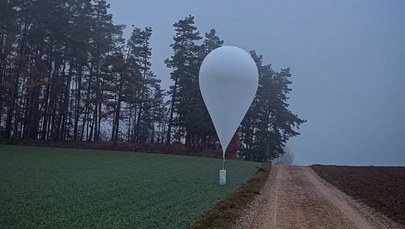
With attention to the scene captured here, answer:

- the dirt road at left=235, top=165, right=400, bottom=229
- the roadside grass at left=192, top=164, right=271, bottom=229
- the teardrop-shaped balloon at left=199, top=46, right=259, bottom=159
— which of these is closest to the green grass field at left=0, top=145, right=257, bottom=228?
the roadside grass at left=192, top=164, right=271, bottom=229

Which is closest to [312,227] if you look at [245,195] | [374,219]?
[374,219]

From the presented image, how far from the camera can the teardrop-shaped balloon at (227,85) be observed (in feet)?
68.5

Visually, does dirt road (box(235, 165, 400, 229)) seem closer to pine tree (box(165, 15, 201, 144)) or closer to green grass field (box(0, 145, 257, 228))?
green grass field (box(0, 145, 257, 228))

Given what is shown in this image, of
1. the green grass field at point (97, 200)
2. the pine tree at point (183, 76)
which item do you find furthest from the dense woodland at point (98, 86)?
the green grass field at point (97, 200)

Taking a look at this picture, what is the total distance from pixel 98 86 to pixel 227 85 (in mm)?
37228

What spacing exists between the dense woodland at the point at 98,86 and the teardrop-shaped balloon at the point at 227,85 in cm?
3073

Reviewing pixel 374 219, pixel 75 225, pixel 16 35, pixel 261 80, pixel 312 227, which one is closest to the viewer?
pixel 75 225

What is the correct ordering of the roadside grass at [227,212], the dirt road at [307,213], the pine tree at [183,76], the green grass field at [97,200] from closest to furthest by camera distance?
the green grass field at [97,200] → the roadside grass at [227,212] → the dirt road at [307,213] → the pine tree at [183,76]

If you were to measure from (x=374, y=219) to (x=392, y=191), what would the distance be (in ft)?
33.2

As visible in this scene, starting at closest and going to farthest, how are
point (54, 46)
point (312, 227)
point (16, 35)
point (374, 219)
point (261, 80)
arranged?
point (312, 227)
point (374, 219)
point (16, 35)
point (54, 46)
point (261, 80)

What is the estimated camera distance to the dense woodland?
50.1m

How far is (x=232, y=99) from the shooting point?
69.5ft

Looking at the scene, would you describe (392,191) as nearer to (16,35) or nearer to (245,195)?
(245,195)

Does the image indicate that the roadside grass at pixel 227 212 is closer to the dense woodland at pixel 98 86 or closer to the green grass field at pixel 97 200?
the green grass field at pixel 97 200
